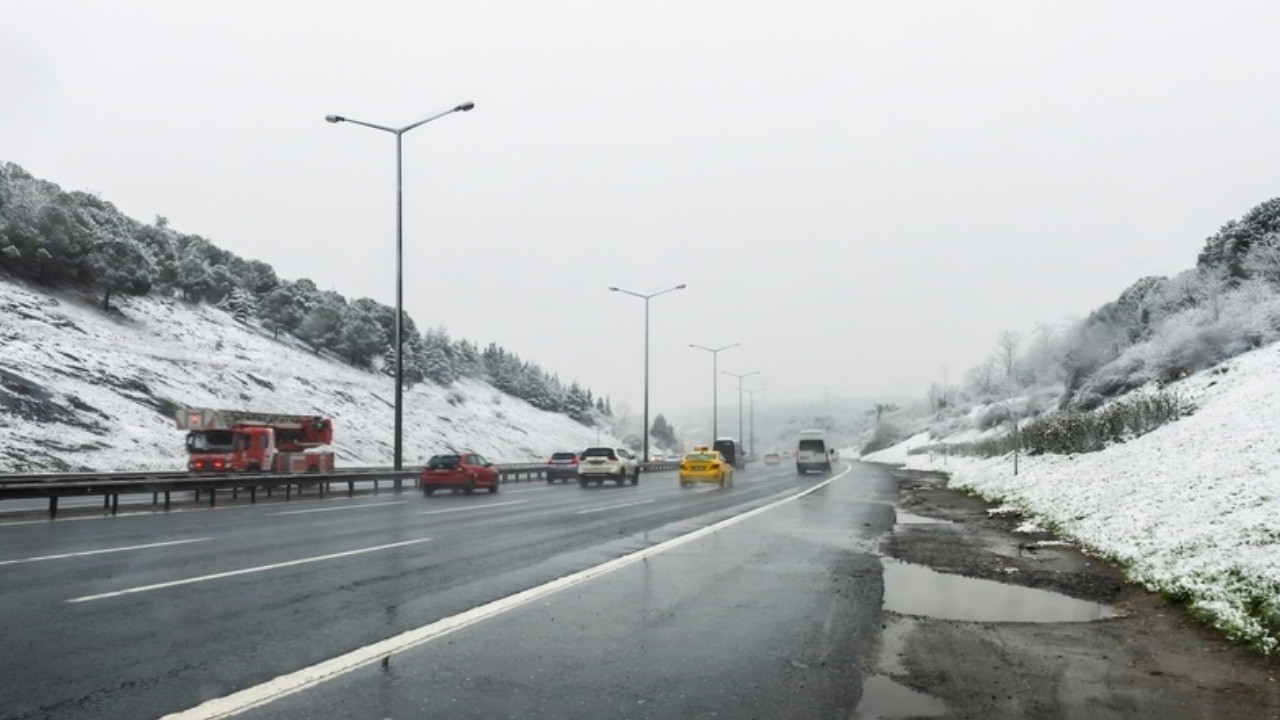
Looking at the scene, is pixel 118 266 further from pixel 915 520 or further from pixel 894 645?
pixel 894 645

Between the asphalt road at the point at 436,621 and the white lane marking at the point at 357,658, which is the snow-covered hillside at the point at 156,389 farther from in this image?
the white lane marking at the point at 357,658

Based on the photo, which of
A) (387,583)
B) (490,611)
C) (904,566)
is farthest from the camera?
(904,566)

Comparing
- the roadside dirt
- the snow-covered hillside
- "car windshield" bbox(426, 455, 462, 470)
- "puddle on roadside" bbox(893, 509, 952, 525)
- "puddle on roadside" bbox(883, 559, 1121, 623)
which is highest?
the snow-covered hillside

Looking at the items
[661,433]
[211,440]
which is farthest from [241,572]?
[661,433]

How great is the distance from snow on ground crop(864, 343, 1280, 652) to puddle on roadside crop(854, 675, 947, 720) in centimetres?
319

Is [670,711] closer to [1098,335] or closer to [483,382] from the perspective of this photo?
[1098,335]

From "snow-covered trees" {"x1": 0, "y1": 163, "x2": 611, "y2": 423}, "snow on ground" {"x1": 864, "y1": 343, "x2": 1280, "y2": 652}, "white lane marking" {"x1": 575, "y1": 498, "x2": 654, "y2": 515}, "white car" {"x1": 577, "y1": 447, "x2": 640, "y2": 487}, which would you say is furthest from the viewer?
"snow-covered trees" {"x1": 0, "y1": 163, "x2": 611, "y2": 423}

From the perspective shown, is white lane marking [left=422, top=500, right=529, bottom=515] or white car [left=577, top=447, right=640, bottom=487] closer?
white lane marking [left=422, top=500, right=529, bottom=515]

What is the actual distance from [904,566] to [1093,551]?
322 centimetres

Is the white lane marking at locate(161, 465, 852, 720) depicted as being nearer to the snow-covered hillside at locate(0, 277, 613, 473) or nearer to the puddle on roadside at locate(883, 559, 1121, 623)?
the puddle on roadside at locate(883, 559, 1121, 623)

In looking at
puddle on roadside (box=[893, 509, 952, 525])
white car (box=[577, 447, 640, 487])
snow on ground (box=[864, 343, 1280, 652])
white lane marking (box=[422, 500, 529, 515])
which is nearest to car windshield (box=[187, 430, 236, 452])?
white lane marking (box=[422, 500, 529, 515])

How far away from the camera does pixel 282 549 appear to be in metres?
12.7

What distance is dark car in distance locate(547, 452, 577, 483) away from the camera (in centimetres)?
4366

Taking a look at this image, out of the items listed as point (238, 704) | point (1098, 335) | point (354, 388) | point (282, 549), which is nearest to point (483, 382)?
point (354, 388)
